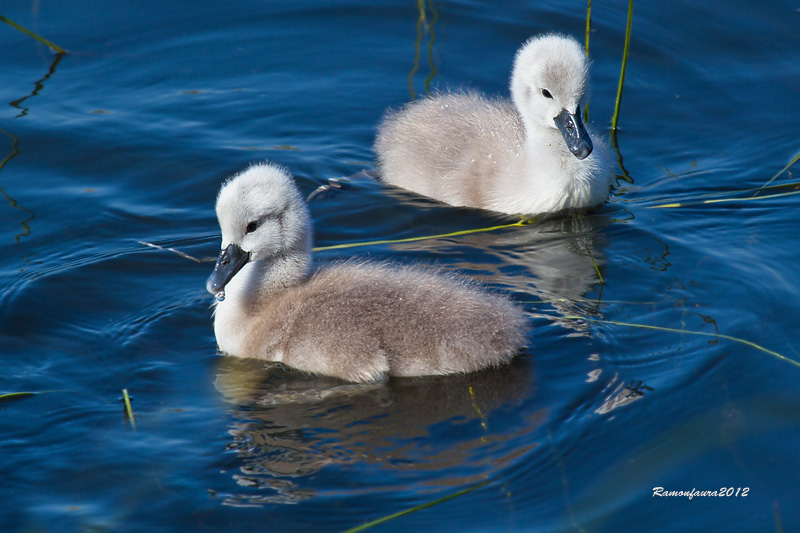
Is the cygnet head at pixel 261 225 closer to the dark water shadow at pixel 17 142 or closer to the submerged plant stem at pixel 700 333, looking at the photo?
the submerged plant stem at pixel 700 333

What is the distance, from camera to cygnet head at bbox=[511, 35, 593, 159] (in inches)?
254

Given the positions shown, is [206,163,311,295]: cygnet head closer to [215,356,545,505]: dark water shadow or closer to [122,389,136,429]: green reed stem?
[215,356,545,505]: dark water shadow

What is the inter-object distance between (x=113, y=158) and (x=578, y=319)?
3692 millimetres

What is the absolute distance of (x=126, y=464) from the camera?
14.8ft

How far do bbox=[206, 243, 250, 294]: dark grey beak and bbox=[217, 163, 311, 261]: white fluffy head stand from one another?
1.3 inches

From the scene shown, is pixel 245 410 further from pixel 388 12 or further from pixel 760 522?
pixel 388 12

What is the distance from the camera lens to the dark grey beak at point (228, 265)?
5164 mm

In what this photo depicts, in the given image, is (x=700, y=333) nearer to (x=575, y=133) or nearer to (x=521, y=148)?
(x=575, y=133)

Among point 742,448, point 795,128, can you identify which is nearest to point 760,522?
point 742,448

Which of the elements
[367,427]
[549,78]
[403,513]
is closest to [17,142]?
[549,78]

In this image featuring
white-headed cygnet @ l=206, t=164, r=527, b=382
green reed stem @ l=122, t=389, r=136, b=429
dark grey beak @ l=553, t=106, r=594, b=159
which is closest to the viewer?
green reed stem @ l=122, t=389, r=136, b=429

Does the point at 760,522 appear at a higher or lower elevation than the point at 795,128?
lower

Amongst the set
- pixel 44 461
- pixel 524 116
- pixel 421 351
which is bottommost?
pixel 44 461

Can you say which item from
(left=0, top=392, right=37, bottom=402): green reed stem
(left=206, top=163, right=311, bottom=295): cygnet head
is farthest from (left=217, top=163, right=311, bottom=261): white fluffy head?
(left=0, top=392, right=37, bottom=402): green reed stem
